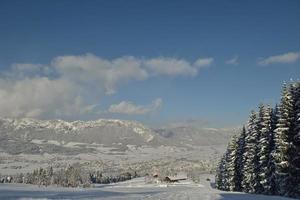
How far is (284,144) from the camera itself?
49.4m

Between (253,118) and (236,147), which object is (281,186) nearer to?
(253,118)

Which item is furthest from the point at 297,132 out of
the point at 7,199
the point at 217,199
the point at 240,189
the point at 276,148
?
the point at 7,199

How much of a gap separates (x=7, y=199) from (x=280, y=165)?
29.9 m

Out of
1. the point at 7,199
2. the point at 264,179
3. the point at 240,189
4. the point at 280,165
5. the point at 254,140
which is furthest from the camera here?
the point at 240,189

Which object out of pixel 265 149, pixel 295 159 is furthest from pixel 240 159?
pixel 295 159

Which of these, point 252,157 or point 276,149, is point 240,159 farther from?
point 276,149

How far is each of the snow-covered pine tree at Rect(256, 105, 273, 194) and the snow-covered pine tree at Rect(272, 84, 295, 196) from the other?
10.1ft

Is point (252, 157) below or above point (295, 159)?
above

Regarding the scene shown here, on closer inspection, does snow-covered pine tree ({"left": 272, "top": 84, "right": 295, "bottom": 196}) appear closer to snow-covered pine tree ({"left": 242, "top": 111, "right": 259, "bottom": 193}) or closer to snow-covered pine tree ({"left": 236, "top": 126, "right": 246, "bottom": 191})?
snow-covered pine tree ({"left": 242, "top": 111, "right": 259, "bottom": 193})

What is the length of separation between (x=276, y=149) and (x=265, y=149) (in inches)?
248

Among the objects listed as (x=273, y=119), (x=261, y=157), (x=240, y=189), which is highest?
(x=273, y=119)

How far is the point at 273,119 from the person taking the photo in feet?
192

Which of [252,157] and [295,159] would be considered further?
[252,157]

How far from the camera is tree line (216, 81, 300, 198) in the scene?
1923 inches
